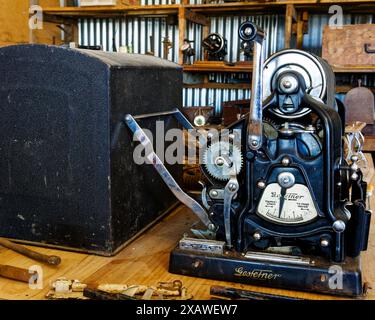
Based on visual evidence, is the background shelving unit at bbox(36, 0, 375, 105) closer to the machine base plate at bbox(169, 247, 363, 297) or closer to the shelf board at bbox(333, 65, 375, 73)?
the shelf board at bbox(333, 65, 375, 73)

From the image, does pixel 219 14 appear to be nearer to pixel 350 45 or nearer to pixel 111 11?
pixel 111 11

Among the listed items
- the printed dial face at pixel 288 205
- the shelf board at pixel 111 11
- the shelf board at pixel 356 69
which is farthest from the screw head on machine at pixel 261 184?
the shelf board at pixel 111 11

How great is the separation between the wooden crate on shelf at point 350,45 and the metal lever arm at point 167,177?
8.40 feet

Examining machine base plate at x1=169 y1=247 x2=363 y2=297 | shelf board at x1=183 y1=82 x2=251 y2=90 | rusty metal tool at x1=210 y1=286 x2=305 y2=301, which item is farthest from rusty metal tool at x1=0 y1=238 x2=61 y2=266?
shelf board at x1=183 y1=82 x2=251 y2=90

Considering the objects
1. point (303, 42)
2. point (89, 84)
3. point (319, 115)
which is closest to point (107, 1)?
point (303, 42)

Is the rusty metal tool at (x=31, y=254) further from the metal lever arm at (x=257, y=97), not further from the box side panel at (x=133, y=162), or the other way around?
the metal lever arm at (x=257, y=97)

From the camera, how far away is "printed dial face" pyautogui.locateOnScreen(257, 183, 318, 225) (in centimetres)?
102

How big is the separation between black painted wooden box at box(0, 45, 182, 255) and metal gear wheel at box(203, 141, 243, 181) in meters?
0.23

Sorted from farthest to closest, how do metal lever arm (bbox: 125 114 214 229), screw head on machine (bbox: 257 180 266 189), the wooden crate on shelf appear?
the wooden crate on shelf
metal lever arm (bbox: 125 114 214 229)
screw head on machine (bbox: 257 180 266 189)

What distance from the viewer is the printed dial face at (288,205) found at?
1021mm

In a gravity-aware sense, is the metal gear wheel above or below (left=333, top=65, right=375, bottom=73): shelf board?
below
